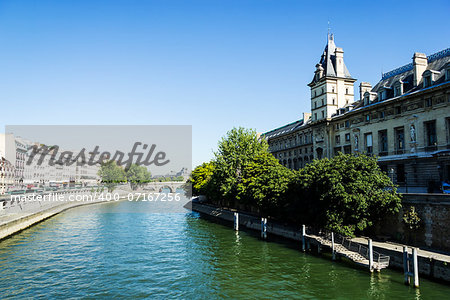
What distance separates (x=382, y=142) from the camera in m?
45.0

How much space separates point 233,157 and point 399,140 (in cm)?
2614

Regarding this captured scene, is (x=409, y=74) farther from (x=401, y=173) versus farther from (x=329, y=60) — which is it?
(x=329, y=60)

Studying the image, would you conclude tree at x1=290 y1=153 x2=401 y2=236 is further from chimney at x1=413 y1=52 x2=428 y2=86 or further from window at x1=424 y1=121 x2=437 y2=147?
chimney at x1=413 y1=52 x2=428 y2=86

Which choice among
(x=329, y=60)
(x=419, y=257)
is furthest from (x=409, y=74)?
(x=419, y=257)

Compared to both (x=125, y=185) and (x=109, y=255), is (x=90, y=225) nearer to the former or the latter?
(x=109, y=255)

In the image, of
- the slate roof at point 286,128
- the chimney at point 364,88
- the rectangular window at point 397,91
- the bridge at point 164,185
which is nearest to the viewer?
the rectangular window at point 397,91

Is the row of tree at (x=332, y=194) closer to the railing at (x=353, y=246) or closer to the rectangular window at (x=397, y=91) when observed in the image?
the railing at (x=353, y=246)

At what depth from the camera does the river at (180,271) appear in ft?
70.2

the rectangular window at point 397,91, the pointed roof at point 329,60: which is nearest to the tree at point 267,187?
the rectangular window at point 397,91

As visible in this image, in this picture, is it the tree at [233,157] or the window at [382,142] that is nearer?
the window at [382,142]

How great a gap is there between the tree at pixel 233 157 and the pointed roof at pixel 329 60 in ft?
55.7

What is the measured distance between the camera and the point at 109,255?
104 feet

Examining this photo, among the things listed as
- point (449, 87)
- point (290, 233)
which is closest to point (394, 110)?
point (449, 87)

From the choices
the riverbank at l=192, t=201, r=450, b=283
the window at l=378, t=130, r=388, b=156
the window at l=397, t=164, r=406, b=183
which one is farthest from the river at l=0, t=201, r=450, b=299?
the window at l=378, t=130, r=388, b=156
